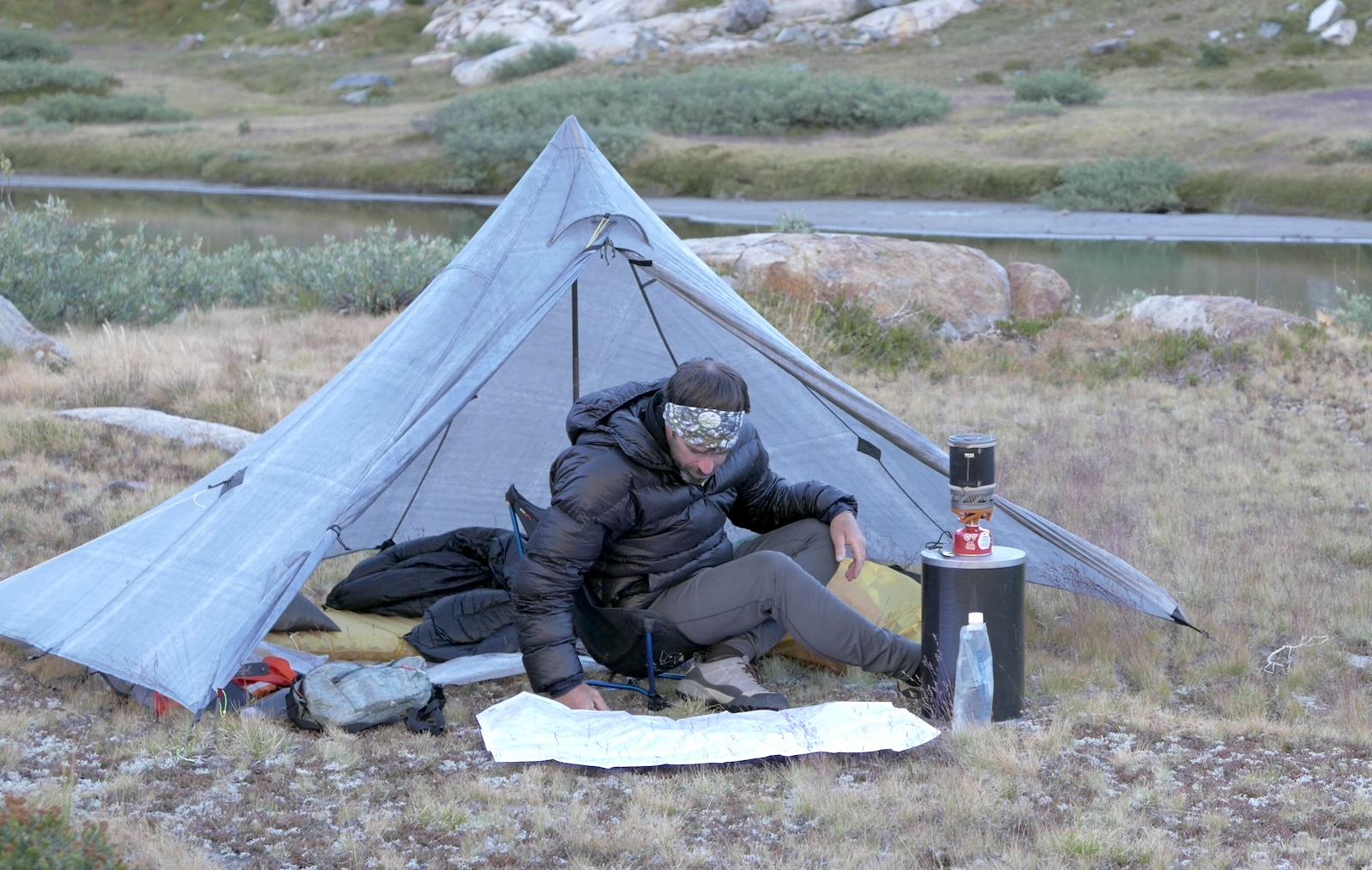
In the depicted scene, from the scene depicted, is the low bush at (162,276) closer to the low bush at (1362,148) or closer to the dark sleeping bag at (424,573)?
the dark sleeping bag at (424,573)

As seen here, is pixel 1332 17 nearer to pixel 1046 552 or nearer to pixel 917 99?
pixel 917 99

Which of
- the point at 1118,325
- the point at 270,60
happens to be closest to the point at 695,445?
the point at 1118,325

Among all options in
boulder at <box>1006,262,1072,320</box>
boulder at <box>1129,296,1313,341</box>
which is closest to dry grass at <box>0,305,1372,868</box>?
boulder at <box>1129,296,1313,341</box>

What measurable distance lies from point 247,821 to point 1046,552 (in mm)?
2819

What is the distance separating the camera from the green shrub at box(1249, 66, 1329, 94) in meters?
32.5

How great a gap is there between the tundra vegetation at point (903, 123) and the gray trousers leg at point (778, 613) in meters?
21.5

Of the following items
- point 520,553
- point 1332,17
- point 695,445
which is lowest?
point 520,553

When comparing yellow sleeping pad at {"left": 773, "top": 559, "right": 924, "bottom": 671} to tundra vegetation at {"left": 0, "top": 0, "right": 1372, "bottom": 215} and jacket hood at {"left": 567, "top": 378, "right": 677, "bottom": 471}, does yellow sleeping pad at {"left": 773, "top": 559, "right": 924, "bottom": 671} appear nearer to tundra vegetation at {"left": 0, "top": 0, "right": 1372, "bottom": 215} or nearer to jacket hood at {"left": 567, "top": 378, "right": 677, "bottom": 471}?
jacket hood at {"left": 567, "top": 378, "right": 677, "bottom": 471}

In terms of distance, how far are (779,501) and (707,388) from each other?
2.94 ft

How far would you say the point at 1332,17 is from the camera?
40.0 meters

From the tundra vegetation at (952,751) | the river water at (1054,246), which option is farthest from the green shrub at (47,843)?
the river water at (1054,246)

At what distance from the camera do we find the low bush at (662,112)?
31891 mm

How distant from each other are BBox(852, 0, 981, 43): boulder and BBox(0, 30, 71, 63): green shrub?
29.6 m

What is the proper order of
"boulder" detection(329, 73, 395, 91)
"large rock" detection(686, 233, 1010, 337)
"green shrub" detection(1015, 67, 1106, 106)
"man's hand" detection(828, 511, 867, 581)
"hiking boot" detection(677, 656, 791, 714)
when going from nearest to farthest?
"hiking boot" detection(677, 656, 791, 714)
"man's hand" detection(828, 511, 867, 581)
"large rock" detection(686, 233, 1010, 337)
"green shrub" detection(1015, 67, 1106, 106)
"boulder" detection(329, 73, 395, 91)
